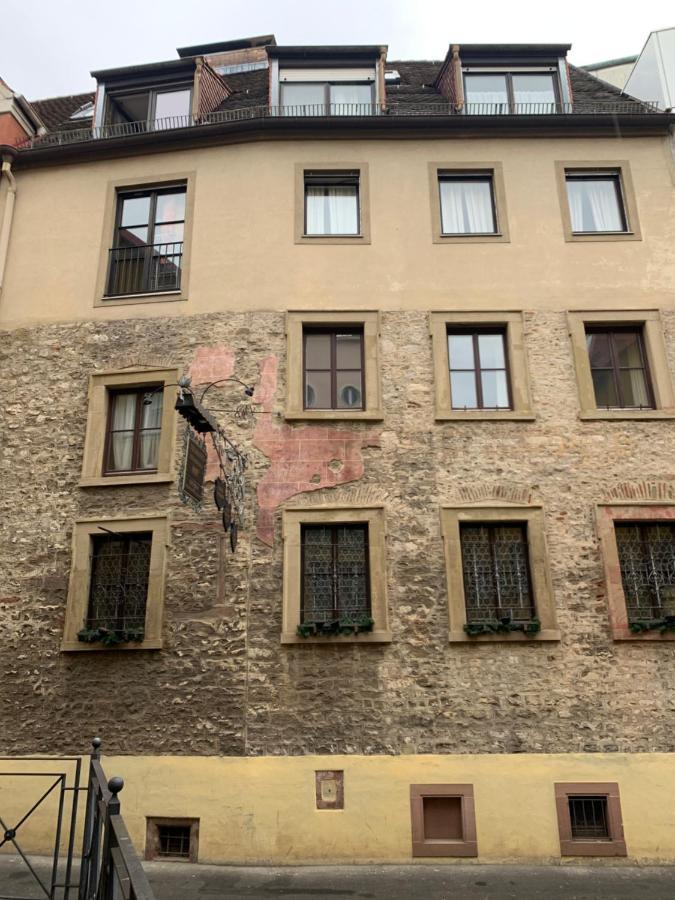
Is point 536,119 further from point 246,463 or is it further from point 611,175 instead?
point 246,463

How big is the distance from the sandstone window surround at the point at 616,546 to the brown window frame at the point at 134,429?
687cm

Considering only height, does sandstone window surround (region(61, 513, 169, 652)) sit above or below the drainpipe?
below

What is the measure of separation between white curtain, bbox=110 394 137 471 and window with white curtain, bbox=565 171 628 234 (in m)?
8.02

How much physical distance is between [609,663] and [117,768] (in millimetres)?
6924

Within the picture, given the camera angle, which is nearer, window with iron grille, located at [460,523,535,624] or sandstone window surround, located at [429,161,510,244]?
window with iron grille, located at [460,523,535,624]

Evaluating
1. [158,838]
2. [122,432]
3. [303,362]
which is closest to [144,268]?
[122,432]

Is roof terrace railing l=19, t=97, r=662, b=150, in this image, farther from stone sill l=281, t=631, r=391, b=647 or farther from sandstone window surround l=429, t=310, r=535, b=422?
stone sill l=281, t=631, r=391, b=647

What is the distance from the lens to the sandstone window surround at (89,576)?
11.0 m

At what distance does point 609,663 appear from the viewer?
34.6ft

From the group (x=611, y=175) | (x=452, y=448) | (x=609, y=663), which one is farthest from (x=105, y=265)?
(x=609, y=663)

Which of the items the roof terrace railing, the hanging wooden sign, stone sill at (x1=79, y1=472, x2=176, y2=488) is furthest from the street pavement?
the roof terrace railing

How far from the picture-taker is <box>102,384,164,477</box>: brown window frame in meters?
12.1

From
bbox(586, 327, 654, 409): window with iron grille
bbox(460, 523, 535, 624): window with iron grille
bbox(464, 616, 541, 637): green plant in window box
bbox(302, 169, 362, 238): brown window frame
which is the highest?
bbox(302, 169, 362, 238): brown window frame

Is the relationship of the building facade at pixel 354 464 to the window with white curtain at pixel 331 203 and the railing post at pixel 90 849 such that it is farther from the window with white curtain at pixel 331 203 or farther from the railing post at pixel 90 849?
the railing post at pixel 90 849
